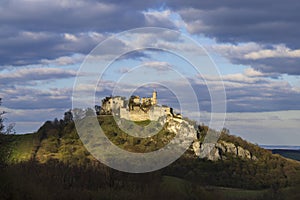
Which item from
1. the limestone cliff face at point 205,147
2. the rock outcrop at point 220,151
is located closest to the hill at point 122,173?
the rock outcrop at point 220,151

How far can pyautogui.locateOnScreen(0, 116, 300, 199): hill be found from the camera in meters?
89.2

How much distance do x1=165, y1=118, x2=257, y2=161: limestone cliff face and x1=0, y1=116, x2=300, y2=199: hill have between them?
63.6 inches

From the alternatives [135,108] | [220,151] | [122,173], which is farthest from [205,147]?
[122,173]

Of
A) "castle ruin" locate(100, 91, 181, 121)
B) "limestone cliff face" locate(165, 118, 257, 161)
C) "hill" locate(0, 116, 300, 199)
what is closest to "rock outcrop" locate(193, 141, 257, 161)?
"limestone cliff face" locate(165, 118, 257, 161)

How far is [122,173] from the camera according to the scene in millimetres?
126938

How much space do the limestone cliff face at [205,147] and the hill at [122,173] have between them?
162cm

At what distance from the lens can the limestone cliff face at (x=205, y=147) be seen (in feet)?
529

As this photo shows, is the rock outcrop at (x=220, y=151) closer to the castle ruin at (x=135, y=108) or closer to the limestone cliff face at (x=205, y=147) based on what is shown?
the limestone cliff face at (x=205, y=147)

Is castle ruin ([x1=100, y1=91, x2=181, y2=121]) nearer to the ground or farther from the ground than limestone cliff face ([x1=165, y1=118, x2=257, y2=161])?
farther from the ground

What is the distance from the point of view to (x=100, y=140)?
14675 cm

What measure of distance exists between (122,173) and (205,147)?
65.2 metres

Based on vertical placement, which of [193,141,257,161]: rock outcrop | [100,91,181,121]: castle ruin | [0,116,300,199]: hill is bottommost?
[0,116,300,199]: hill

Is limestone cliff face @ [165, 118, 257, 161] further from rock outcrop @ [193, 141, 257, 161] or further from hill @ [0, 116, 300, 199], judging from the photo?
hill @ [0, 116, 300, 199]

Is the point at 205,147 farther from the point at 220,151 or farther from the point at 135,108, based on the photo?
the point at 135,108
